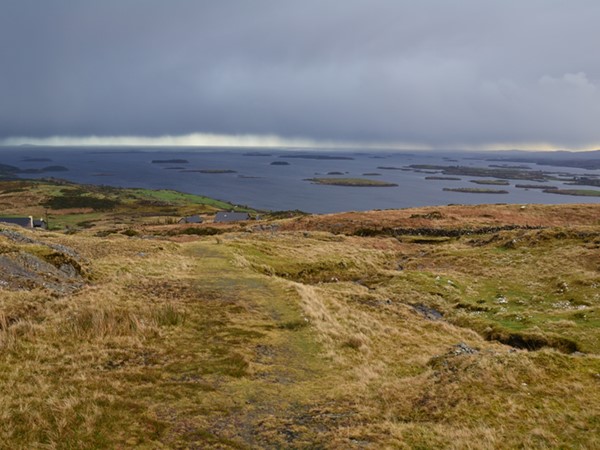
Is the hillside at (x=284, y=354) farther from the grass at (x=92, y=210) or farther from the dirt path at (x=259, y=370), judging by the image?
the grass at (x=92, y=210)

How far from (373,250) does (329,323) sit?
31752 mm

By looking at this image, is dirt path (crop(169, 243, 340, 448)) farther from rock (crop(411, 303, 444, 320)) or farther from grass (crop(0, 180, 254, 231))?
grass (crop(0, 180, 254, 231))

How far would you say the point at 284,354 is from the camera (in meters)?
16.7

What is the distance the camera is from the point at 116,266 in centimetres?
3009

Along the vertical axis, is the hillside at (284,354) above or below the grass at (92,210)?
above

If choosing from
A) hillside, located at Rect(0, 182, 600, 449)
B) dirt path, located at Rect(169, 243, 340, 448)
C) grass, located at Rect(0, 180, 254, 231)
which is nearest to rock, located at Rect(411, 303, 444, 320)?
hillside, located at Rect(0, 182, 600, 449)

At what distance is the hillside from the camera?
1046 cm

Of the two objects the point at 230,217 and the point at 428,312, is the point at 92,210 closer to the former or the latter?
the point at 230,217

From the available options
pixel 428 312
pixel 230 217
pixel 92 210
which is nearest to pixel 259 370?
pixel 428 312

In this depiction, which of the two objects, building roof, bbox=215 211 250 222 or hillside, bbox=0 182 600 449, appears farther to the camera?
building roof, bbox=215 211 250 222

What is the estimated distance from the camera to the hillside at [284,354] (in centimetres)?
1046

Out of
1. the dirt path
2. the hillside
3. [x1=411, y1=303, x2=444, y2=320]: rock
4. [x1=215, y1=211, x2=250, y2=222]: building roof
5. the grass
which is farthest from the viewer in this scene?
the grass

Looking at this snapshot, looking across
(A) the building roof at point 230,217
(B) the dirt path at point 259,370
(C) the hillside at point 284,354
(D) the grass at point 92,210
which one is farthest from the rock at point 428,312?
(D) the grass at point 92,210

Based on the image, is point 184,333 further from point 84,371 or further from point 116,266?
point 116,266
